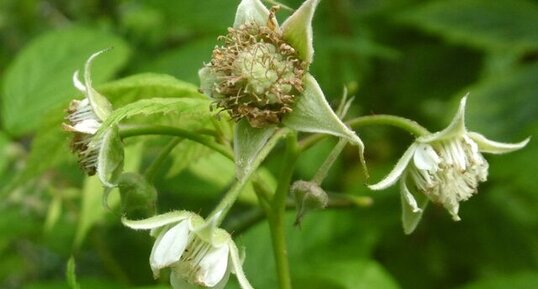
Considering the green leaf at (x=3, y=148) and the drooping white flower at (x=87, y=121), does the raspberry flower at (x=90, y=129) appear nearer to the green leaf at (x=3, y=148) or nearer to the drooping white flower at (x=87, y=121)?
the drooping white flower at (x=87, y=121)

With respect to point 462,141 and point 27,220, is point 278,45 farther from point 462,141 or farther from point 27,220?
point 27,220

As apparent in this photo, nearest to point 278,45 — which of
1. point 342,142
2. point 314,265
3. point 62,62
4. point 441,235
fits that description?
point 342,142

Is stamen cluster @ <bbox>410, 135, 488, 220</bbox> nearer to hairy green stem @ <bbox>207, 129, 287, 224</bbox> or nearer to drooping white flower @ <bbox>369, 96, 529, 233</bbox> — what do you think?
drooping white flower @ <bbox>369, 96, 529, 233</bbox>

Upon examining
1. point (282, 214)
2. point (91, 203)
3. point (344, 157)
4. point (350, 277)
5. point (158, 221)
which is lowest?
point (344, 157)

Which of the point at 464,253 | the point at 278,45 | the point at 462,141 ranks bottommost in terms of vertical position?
the point at 464,253

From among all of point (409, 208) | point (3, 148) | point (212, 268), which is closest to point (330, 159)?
point (409, 208)

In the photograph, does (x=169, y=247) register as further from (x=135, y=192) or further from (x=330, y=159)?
(x=330, y=159)
